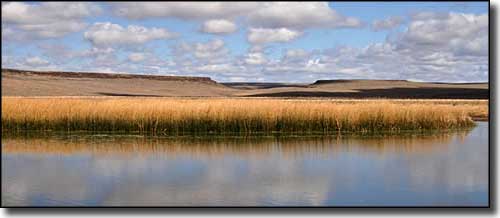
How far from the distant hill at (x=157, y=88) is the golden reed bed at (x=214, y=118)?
160ft

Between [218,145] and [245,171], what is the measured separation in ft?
12.2

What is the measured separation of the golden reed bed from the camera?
15.6 meters

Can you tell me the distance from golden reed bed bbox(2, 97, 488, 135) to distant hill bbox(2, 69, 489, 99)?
48.6 meters

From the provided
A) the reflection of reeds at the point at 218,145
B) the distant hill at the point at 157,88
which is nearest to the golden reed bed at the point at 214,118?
the reflection of reeds at the point at 218,145

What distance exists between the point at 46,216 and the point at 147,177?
2783mm

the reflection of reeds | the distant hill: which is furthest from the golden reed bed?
the distant hill

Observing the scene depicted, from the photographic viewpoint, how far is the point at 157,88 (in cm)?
9231

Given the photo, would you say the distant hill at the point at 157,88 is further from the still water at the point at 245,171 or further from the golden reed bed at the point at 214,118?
the still water at the point at 245,171

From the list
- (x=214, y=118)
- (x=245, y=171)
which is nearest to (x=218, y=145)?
(x=214, y=118)

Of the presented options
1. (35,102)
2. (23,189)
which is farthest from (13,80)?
(23,189)

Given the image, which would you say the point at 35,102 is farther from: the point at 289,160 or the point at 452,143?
the point at 452,143

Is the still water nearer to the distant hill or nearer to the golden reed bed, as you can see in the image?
the golden reed bed

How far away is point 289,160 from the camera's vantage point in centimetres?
1112

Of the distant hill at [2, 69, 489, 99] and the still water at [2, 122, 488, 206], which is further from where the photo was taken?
the distant hill at [2, 69, 489, 99]
